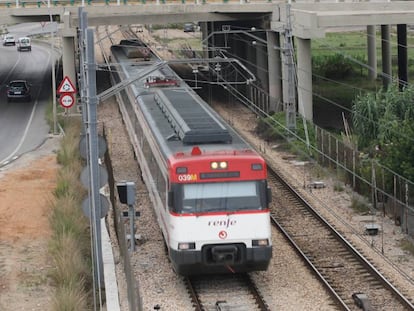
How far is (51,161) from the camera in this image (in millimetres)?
36250

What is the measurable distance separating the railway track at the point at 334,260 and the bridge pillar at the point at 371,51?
31009 millimetres

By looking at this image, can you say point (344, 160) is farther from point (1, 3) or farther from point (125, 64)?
point (1, 3)

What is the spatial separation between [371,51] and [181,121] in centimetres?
4151

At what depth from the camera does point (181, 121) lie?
2125cm

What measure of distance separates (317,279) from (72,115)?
2996cm

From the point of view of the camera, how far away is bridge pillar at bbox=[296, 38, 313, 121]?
4228 centimetres

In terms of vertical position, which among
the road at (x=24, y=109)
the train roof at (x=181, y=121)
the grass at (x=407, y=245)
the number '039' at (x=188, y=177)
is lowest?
the grass at (x=407, y=245)

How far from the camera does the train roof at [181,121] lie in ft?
65.0

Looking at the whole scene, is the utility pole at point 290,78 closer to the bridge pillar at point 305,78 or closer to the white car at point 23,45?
the bridge pillar at point 305,78

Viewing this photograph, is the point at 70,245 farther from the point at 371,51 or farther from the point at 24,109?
the point at 371,51

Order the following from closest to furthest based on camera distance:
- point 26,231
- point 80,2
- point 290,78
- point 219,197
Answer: point 219,197 < point 26,231 < point 290,78 < point 80,2

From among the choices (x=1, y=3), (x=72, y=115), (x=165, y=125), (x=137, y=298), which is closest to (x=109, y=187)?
(x=165, y=125)

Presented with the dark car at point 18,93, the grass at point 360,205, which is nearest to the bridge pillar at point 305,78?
the grass at point 360,205

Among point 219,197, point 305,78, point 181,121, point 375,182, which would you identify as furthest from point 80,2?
point 219,197
